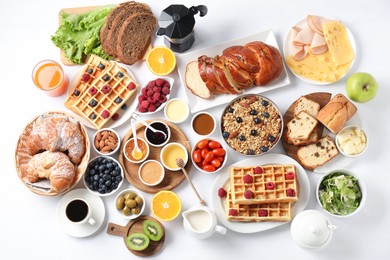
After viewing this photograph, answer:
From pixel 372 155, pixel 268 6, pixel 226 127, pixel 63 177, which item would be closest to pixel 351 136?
pixel 372 155

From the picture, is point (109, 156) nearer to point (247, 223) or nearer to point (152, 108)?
point (152, 108)

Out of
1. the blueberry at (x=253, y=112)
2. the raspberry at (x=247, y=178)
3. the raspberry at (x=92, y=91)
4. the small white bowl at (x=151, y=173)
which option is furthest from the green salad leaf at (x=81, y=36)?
the raspberry at (x=247, y=178)

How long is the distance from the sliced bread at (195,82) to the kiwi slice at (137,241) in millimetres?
1145

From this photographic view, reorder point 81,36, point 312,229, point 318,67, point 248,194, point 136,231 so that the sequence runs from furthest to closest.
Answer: point 81,36 → point 318,67 → point 136,231 → point 248,194 → point 312,229

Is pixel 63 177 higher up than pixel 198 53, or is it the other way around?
pixel 198 53

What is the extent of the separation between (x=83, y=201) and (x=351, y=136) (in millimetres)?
2031

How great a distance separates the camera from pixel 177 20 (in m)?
3.93

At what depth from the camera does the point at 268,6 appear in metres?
4.24

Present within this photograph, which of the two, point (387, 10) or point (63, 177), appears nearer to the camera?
point (63, 177)

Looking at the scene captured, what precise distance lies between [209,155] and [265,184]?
459 millimetres

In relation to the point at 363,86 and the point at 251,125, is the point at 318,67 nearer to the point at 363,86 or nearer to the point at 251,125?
the point at 363,86

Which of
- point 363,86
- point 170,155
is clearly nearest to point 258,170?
point 170,155

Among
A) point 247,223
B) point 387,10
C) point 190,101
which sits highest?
point 387,10

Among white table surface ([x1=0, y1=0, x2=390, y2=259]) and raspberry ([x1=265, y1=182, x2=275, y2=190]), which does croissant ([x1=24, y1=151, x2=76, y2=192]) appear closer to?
white table surface ([x1=0, y1=0, x2=390, y2=259])
